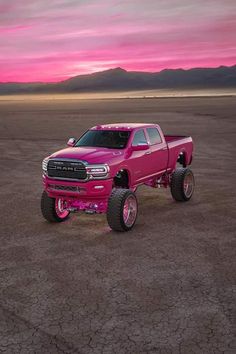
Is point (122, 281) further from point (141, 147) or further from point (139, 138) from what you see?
point (139, 138)

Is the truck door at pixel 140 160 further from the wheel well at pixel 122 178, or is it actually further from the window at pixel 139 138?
the wheel well at pixel 122 178

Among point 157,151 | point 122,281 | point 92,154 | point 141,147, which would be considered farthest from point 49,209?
point 122,281

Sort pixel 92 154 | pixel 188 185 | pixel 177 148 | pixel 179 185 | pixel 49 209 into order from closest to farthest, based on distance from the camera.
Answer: pixel 92 154
pixel 49 209
pixel 179 185
pixel 188 185
pixel 177 148

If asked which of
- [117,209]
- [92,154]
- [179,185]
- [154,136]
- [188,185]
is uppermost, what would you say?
[154,136]

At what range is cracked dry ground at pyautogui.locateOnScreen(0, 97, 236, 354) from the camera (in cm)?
562

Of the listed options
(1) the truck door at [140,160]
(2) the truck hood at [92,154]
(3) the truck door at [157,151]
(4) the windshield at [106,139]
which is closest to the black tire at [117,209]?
(2) the truck hood at [92,154]

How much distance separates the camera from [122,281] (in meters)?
7.35

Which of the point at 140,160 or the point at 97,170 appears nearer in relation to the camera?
the point at 97,170

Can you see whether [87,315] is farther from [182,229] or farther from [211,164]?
[211,164]

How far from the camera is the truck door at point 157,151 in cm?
1161

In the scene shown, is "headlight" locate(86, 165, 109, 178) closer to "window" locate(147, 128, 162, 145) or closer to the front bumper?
the front bumper

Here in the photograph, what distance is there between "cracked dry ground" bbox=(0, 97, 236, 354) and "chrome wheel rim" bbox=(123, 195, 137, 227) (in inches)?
11.7

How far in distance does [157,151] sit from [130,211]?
7.20ft

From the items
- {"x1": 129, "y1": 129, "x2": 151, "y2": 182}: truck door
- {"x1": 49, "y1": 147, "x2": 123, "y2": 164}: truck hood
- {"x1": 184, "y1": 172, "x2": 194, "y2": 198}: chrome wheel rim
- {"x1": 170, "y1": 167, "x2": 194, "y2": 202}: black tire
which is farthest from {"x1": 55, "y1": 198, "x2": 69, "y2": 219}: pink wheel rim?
{"x1": 184, "y1": 172, "x2": 194, "y2": 198}: chrome wheel rim
